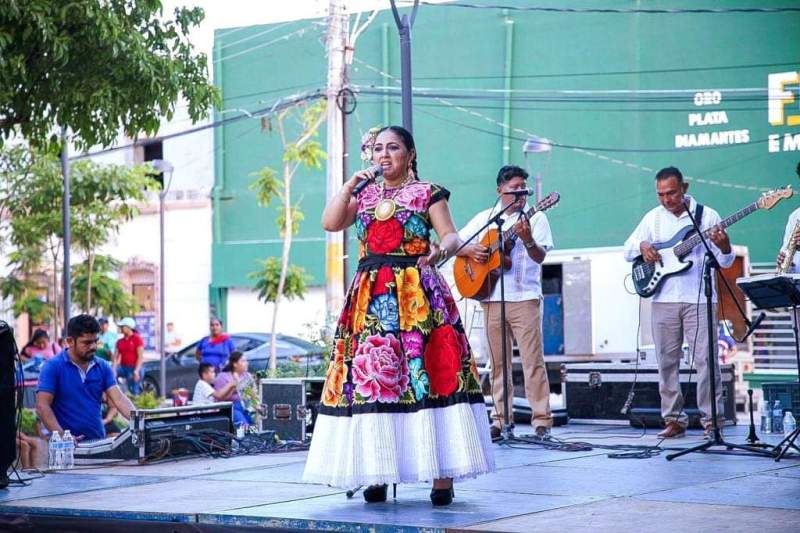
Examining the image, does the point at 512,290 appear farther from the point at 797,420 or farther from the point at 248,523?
the point at 248,523

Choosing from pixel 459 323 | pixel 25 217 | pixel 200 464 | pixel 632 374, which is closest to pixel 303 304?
pixel 25 217

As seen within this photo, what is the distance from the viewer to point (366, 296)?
5.91 m

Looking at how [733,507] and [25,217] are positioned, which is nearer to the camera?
[733,507]

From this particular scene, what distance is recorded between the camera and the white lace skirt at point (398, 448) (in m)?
5.67

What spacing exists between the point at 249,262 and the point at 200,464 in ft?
68.0

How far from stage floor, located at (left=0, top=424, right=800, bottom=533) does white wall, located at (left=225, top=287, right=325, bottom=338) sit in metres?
19.4

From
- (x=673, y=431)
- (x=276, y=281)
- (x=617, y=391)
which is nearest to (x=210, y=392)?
(x=617, y=391)

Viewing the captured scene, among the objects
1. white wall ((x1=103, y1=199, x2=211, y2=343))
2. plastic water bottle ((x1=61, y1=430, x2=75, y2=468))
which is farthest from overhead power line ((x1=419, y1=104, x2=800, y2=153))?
plastic water bottle ((x1=61, y1=430, x2=75, y2=468))

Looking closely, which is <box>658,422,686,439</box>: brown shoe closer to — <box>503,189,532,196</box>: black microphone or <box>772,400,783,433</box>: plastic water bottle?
<box>772,400,783,433</box>: plastic water bottle

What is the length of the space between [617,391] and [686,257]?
2.19m

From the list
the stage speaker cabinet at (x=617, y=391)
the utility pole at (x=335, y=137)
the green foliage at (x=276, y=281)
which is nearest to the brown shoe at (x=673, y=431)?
the stage speaker cabinet at (x=617, y=391)

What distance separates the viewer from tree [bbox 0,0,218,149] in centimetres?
1052

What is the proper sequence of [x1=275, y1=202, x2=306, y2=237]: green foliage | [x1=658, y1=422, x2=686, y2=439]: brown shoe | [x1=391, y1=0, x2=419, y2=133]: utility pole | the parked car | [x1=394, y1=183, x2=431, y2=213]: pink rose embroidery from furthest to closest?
[x1=275, y1=202, x2=306, y2=237]: green foliage < the parked car < [x1=391, y1=0, x2=419, y2=133]: utility pole < [x1=658, y1=422, x2=686, y2=439]: brown shoe < [x1=394, y1=183, x2=431, y2=213]: pink rose embroidery

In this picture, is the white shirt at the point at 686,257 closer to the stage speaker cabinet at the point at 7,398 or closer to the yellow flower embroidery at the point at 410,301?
the yellow flower embroidery at the point at 410,301
